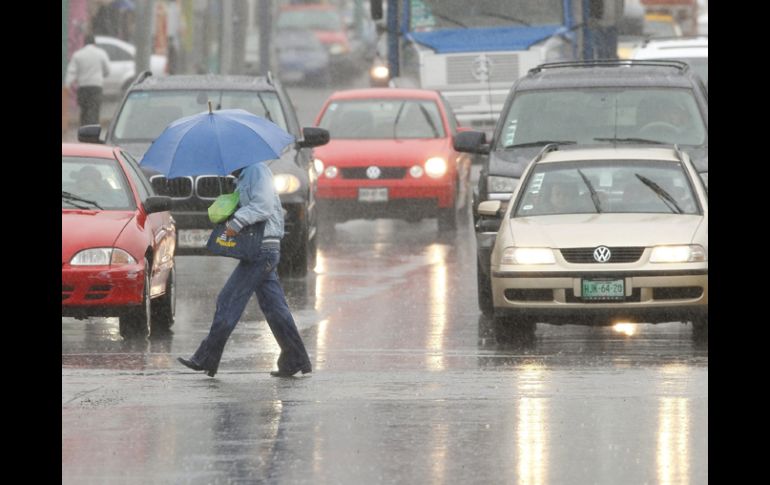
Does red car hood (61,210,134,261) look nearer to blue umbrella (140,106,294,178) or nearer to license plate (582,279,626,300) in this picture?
blue umbrella (140,106,294,178)

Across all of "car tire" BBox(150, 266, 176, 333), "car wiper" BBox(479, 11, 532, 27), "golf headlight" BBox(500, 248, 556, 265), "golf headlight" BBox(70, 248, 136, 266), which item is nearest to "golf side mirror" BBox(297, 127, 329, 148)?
"car tire" BBox(150, 266, 176, 333)

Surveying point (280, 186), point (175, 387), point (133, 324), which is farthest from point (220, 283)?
point (175, 387)

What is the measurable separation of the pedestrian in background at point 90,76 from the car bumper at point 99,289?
17791 millimetres

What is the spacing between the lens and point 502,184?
17500 millimetres

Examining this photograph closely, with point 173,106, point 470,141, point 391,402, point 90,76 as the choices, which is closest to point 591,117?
point 470,141

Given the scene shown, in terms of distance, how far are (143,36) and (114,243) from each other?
935 inches

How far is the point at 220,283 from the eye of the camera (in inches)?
739

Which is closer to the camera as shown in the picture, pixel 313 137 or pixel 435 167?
pixel 313 137

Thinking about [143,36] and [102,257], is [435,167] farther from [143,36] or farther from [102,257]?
[143,36]

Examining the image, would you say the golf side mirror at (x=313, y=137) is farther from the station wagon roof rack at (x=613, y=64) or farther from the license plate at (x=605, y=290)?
the license plate at (x=605, y=290)

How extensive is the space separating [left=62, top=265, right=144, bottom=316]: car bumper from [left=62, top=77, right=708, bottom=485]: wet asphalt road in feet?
1.00

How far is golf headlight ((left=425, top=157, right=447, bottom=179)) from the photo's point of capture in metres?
22.9
